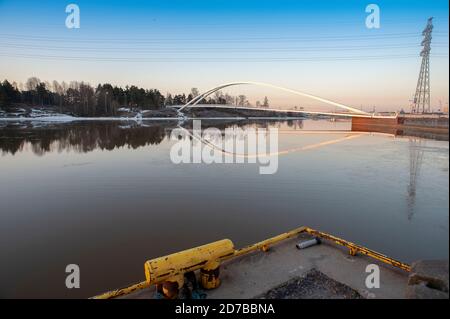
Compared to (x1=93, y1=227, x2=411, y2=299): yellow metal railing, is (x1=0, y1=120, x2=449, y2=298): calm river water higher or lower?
lower

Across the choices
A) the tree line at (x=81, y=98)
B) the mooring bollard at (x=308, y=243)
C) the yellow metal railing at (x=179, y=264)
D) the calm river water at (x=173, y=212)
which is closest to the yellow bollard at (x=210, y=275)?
the yellow metal railing at (x=179, y=264)

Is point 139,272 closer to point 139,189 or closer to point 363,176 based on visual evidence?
point 139,189

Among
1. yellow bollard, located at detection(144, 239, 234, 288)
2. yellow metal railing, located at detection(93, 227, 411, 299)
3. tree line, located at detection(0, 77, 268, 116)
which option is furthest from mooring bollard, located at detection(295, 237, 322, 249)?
tree line, located at detection(0, 77, 268, 116)

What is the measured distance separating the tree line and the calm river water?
184 feet

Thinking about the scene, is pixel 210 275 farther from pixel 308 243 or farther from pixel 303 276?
pixel 308 243

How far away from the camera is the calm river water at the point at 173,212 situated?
13.9 ft

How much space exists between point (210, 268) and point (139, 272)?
1402 millimetres

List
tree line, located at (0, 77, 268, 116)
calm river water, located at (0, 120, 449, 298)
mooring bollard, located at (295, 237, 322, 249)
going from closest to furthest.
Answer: mooring bollard, located at (295, 237, 322, 249)
calm river water, located at (0, 120, 449, 298)
tree line, located at (0, 77, 268, 116)

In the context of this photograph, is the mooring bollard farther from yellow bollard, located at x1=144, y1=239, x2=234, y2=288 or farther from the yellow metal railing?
yellow bollard, located at x1=144, y1=239, x2=234, y2=288

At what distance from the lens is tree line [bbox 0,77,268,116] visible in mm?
58000

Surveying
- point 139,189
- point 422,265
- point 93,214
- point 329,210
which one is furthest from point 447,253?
point 139,189

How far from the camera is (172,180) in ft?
31.0

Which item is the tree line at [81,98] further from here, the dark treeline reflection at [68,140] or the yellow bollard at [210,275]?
the yellow bollard at [210,275]

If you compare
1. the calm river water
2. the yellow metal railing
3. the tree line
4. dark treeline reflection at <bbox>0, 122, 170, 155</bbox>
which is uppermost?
the tree line
